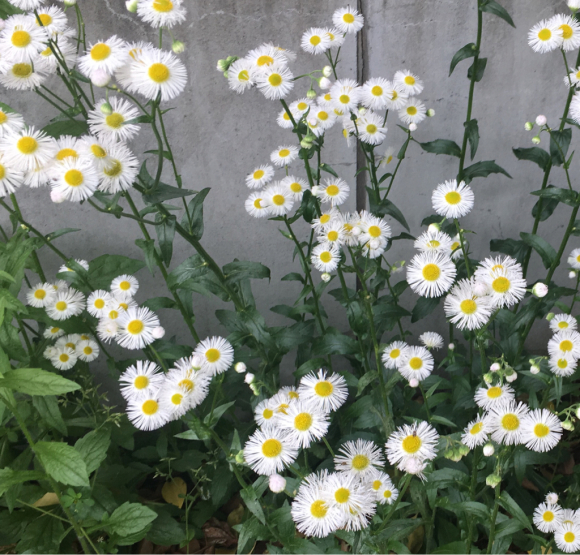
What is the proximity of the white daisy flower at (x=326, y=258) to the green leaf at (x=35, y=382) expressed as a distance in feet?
2.36

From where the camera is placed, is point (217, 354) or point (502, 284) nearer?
point (502, 284)

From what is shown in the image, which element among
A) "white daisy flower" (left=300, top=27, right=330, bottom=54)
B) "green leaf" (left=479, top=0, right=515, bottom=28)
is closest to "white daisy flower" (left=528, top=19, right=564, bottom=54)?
"green leaf" (left=479, top=0, right=515, bottom=28)

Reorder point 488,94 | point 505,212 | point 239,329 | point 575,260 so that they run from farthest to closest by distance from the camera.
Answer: point 505,212, point 488,94, point 575,260, point 239,329

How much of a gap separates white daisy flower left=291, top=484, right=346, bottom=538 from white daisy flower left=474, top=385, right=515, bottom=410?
1.48ft

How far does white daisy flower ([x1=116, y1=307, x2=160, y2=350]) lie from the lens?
146 centimetres

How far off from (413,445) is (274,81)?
96cm

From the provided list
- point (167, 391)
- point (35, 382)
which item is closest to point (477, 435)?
point (167, 391)

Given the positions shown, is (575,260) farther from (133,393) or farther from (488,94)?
(133,393)

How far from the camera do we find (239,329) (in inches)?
63.6

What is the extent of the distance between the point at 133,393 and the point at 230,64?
875 mm

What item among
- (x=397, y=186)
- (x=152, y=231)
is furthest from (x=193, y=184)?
(x=397, y=186)

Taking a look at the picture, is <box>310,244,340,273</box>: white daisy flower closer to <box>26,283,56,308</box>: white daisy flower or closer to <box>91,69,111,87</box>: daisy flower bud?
<box>91,69,111,87</box>: daisy flower bud

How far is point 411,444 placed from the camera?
1.08 meters

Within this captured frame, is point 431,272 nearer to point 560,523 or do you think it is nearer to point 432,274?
point 432,274
